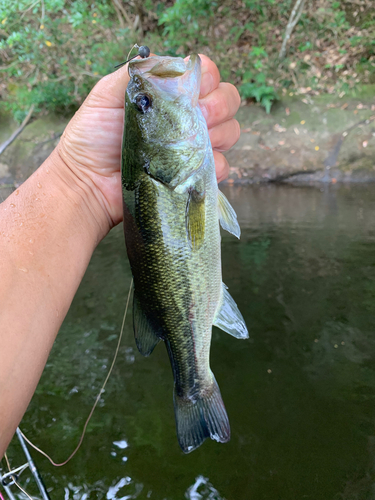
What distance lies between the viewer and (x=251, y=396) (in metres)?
2.99

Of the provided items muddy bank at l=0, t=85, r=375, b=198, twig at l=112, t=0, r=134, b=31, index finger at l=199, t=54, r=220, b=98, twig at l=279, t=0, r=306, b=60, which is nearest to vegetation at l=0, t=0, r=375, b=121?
twig at l=112, t=0, r=134, b=31

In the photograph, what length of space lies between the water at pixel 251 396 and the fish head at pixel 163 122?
2.16m

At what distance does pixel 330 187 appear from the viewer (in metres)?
7.58

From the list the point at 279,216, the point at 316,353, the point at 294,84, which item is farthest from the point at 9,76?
the point at 316,353

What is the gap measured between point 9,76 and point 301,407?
11454 mm

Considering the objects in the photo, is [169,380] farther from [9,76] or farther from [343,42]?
[9,76]

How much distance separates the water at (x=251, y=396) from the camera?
96.5 inches

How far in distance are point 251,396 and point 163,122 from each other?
2442 mm

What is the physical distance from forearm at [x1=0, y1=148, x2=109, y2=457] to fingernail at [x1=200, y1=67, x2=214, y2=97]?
787 mm

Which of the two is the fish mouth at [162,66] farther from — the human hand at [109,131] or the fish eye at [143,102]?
the human hand at [109,131]

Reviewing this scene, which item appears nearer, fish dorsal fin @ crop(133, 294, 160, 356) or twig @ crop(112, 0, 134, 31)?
fish dorsal fin @ crop(133, 294, 160, 356)

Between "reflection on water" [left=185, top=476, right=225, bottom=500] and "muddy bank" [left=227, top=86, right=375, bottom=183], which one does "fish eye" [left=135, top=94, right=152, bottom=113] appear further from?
"muddy bank" [left=227, top=86, right=375, bottom=183]

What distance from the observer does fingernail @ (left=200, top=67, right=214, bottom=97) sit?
5.29 feet

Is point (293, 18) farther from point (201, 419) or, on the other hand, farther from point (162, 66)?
point (201, 419)
